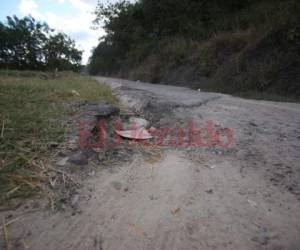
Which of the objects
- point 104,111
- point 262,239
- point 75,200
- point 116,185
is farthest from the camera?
point 104,111

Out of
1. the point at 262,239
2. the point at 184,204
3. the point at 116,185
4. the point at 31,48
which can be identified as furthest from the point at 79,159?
the point at 31,48

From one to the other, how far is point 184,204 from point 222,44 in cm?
681

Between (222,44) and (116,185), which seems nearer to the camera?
(116,185)

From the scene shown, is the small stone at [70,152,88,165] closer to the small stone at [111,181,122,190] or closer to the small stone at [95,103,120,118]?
the small stone at [111,181,122,190]

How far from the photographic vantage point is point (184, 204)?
3.04 feet

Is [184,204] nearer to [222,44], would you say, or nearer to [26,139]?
[26,139]

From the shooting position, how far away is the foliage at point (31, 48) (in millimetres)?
17719

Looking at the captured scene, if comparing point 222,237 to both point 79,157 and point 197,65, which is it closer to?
point 79,157

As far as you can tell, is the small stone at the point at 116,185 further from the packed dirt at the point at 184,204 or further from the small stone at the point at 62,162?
the small stone at the point at 62,162

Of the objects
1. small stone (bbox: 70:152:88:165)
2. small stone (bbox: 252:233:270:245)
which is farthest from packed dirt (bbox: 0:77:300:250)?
small stone (bbox: 70:152:88:165)

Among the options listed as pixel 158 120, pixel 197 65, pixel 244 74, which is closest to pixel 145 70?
pixel 197 65

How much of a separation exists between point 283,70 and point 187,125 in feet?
13.1

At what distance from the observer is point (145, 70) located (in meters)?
10.5

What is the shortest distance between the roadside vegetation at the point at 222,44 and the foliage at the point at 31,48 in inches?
418
